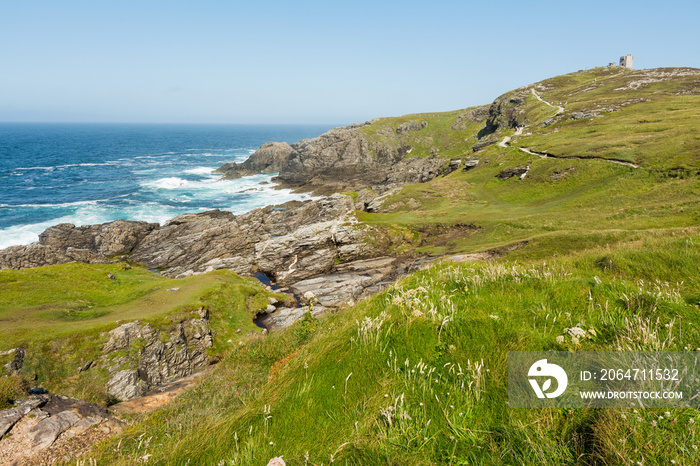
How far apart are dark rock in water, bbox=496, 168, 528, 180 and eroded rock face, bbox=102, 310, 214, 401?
63.2 m

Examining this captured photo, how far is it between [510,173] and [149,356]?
67502 millimetres

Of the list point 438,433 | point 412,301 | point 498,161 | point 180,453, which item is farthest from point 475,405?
point 498,161

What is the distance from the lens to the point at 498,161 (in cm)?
7294

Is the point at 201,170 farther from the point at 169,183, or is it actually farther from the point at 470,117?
the point at 470,117

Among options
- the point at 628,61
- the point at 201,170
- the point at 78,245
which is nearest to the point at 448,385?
the point at 78,245

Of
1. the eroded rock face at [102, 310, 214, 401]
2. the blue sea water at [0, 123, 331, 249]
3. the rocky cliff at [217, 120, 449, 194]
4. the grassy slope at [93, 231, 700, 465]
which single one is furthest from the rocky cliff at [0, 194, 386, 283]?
the grassy slope at [93, 231, 700, 465]

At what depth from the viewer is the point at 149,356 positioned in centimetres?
2083

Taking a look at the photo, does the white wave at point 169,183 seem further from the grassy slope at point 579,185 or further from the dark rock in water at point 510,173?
the dark rock in water at point 510,173

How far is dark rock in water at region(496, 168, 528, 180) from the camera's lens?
6303cm

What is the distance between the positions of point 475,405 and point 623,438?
1.30 m

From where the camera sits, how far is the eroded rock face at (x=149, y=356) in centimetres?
1909

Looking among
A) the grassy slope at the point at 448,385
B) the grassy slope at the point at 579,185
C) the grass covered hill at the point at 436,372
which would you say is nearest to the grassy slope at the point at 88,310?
the grass covered hill at the point at 436,372

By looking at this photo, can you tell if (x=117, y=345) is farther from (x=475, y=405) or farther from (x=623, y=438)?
(x=623, y=438)

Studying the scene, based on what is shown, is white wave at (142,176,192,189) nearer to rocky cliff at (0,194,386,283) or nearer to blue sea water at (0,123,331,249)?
blue sea water at (0,123,331,249)
